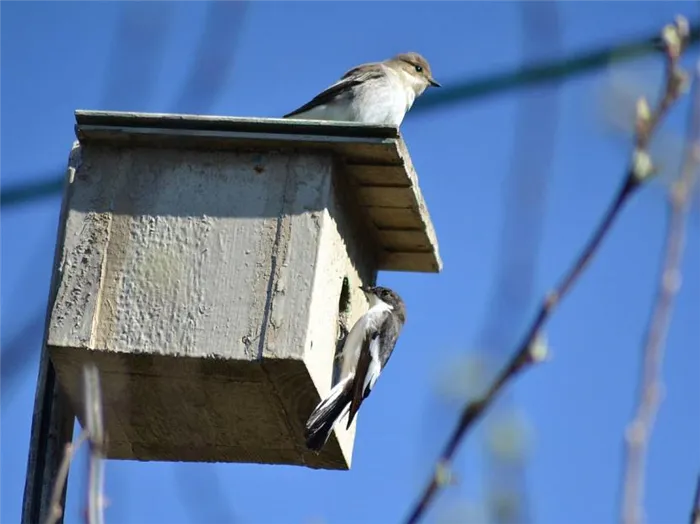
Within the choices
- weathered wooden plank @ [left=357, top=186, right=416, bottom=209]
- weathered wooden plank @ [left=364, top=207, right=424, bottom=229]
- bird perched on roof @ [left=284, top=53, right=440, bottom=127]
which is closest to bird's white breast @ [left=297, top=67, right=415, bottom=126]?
bird perched on roof @ [left=284, top=53, right=440, bottom=127]

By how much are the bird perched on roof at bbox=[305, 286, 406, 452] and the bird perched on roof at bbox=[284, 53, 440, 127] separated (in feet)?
3.36

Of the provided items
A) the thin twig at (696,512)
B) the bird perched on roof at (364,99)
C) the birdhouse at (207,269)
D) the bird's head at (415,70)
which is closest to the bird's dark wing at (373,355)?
the birdhouse at (207,269)

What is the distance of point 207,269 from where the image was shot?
4.09 meters

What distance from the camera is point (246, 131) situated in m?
4.20

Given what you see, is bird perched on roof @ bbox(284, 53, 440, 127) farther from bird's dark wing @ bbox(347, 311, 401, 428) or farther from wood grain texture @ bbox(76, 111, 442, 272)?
wood grain texture @ bbox(76, 111, 442, 272)

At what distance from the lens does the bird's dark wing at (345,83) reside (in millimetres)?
5977

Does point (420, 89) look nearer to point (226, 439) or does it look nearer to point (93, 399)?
point (226, 439)

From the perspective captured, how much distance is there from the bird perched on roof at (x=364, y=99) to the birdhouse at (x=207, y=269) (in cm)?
161

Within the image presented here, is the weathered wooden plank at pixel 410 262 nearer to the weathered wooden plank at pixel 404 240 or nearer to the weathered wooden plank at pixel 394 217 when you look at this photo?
the weathered wooden plank at pixel 404 240

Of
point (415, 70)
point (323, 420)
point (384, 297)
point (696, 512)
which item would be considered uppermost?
point (415, 70)

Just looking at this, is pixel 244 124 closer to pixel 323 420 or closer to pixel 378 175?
pixel 378 175

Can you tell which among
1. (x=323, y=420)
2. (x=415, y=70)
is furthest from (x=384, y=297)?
(x=415, y=70)

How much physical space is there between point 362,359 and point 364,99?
203cm

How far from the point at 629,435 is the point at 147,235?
3181 millimetres
